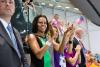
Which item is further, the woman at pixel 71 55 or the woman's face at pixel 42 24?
the woman at pixel 71 55

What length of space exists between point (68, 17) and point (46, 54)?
11485mm

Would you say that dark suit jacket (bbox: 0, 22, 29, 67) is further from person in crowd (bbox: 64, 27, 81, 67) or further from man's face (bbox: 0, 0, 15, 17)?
person in crowd (bbox: 64, 27, 81, 67)

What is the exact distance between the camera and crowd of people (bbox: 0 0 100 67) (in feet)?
4.19

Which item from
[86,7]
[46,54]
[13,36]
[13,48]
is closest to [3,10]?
[13,36]

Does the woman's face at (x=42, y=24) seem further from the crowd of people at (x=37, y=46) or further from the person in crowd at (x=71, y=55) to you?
the person in crowd at (x=71, y=55)

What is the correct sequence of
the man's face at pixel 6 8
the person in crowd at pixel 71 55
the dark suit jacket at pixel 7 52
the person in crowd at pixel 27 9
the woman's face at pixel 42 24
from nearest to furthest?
the dark suit jacket at pixel 7 52
the man's face at pixel 6 8
the woman's face at pixel 42 24
the person in crowd at pixel 27 9
the person in crowd at pixel 71 55

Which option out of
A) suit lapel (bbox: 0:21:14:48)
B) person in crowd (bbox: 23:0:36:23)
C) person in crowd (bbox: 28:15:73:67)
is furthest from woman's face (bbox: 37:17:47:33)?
suit lapel (bbox: 0:21:14:48)

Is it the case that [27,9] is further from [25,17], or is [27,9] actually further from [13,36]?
[13,36]

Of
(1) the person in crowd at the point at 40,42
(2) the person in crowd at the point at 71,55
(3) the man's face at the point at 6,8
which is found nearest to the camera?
(3) the man's face at the point at 6,8

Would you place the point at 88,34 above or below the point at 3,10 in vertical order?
below

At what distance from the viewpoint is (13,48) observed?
1.28 m

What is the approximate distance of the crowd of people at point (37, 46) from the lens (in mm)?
1277

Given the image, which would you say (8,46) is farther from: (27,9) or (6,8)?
(27,9)

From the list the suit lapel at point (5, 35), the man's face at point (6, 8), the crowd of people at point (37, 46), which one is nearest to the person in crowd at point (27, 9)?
the crowd of people at point (37, 46)
